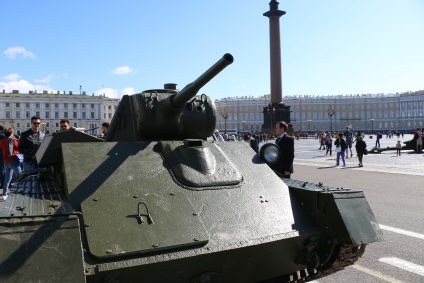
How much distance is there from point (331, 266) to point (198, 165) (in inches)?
64.6

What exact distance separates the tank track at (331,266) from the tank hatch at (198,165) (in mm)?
1064

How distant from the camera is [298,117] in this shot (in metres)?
141

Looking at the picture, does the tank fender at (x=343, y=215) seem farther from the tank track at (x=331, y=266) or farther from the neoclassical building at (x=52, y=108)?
the neoclassical building at (x=52, y=108)

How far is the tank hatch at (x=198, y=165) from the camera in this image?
416cm

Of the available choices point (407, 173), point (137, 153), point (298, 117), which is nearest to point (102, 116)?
point (298, 117)

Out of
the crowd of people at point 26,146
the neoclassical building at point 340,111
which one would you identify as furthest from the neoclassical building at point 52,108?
the crowd of people at point 26,146

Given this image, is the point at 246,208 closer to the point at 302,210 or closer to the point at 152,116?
the point at 302,210

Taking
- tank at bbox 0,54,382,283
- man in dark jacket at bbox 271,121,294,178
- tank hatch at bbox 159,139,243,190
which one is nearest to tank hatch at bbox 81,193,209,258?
tank at bbox 0,54,382,283

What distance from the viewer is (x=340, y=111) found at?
142 metres

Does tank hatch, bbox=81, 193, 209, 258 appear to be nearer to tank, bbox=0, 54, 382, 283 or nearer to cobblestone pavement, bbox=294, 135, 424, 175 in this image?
tank, bbox=0, 54, 382, 283

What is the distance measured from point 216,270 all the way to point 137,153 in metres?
1.47

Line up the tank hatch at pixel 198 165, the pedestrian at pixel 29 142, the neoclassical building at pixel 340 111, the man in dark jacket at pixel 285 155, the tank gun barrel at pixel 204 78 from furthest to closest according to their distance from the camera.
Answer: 1. the neoclassical building at pixel 340 111
2. the pedestrian at pixel 29 142
3. the man in dark jacket at pixel 285 155
4. the tank hatch at pixel 198 165
5. the tank gun barrel at pixel 204 78

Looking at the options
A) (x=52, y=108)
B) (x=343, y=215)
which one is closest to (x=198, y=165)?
(x=343, y=215)

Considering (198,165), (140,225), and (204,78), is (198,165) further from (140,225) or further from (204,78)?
(140,225)
